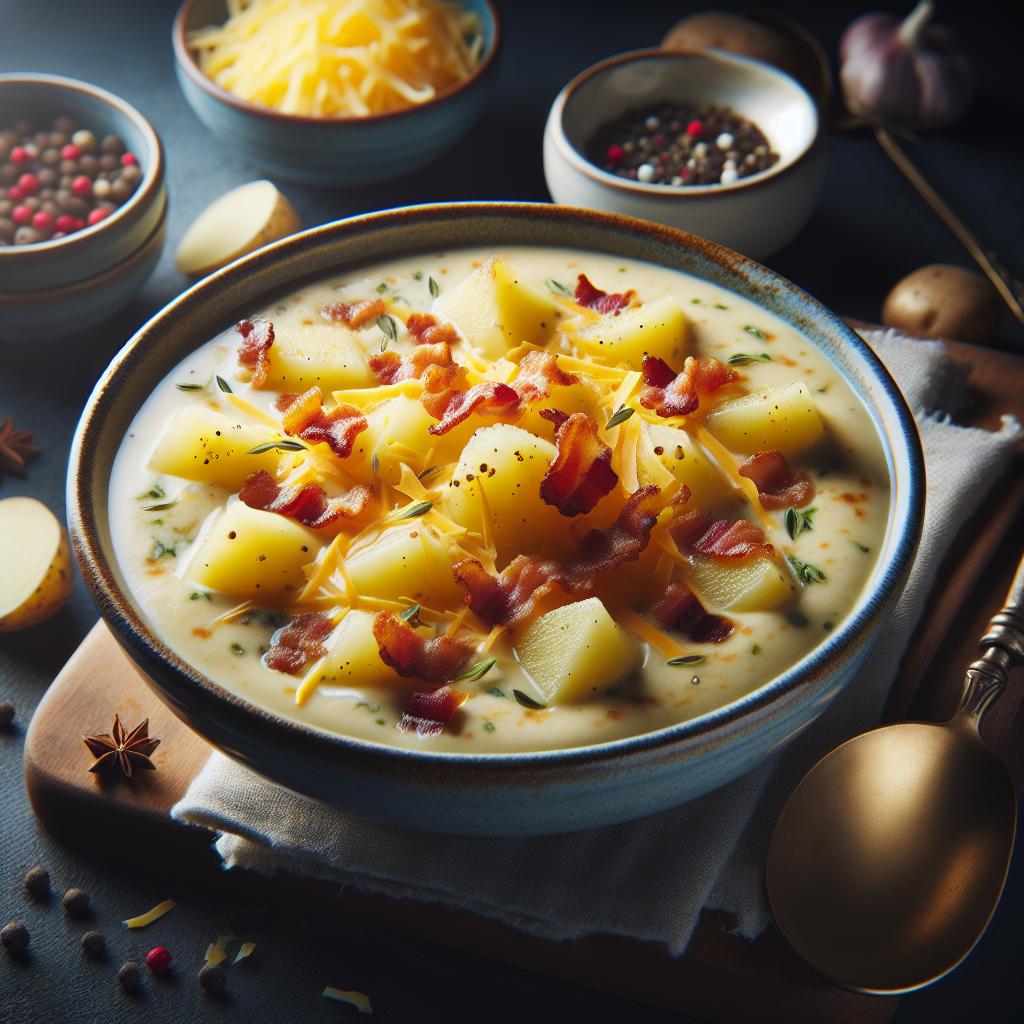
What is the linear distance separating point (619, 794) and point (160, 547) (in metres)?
1.04

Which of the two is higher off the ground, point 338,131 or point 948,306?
point 338,131

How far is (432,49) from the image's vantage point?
448 centimetres

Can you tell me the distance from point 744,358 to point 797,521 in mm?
502

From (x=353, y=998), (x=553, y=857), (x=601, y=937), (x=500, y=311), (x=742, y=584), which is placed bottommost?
(x=353, y=998)

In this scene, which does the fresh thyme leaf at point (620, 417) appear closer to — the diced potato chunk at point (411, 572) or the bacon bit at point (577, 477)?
the bacon bit at point (577, 477)

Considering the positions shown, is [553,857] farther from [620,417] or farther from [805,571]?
[620,417]

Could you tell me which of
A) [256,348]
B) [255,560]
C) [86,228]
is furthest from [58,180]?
[255,560]

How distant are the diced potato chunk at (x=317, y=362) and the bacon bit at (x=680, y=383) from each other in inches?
24.6

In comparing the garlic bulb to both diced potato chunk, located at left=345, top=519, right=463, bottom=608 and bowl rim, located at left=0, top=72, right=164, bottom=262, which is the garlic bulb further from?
diced potato chunk, located at left=345, top=519, right=463, bottom=608

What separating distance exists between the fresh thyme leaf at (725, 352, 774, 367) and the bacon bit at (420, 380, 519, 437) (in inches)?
22.5

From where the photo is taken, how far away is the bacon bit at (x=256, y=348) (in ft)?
9.41

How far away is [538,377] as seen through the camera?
2674 millimetres

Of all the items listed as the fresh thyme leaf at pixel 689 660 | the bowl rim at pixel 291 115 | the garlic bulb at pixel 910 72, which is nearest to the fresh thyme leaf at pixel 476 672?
the fresh thyme leaf at pixel 689 660

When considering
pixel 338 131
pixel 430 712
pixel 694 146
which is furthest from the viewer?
pixel 694 146
